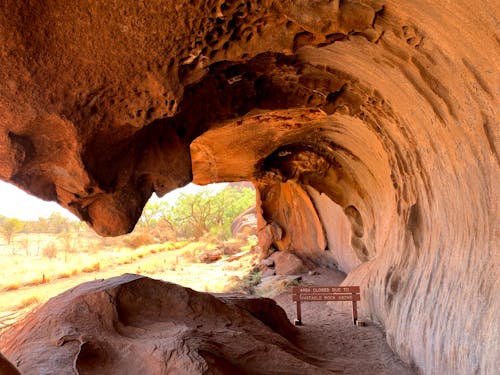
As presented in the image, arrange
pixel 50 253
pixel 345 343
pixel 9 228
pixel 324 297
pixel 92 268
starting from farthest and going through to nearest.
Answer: pixel 9 228, pixel 50 253, pixel 92 268, pixel 324 297, pixel 345 343

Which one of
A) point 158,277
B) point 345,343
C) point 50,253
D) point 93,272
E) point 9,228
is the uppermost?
point 9,228

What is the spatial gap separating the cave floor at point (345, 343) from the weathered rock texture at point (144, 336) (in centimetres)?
48

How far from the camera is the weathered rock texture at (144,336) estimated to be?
3436 millimetres

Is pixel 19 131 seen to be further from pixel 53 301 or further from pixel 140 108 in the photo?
pixel 53 301

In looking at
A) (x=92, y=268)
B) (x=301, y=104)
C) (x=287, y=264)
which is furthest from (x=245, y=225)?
(x=301, y=104)

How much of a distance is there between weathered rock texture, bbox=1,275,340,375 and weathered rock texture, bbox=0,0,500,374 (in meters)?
1.07

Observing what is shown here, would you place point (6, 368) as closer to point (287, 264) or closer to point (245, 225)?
point (287, 264)

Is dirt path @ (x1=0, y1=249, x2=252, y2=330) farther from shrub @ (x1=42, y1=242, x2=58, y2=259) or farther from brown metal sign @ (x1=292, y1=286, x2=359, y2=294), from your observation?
brown metal sign @ (x1=292, y1=286, x2=359, y2=294)

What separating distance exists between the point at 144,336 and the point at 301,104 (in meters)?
3.85

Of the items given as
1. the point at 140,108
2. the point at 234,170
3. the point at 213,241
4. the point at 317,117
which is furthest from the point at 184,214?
the point at 140,108

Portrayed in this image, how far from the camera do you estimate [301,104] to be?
6.15 m

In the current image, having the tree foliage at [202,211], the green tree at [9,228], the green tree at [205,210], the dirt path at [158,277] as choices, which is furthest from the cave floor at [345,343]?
the green tree at [9,228]

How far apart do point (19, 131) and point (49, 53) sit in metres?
0.86

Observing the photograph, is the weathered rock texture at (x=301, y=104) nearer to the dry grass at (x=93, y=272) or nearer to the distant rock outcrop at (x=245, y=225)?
the dry grass at (x=93, y=272)
